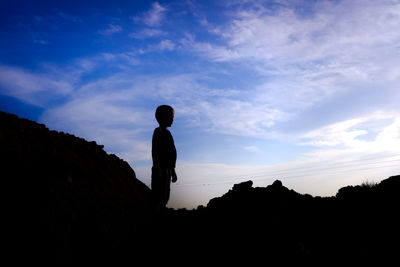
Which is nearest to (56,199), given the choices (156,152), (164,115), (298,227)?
(156,152)

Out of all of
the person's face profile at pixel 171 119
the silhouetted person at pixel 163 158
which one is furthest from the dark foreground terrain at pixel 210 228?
the person's face profile at pixel 171 119

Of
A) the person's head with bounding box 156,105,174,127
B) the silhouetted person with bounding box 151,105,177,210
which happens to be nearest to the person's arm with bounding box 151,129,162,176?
the silhouetted person with bounding box 151,105,177,210

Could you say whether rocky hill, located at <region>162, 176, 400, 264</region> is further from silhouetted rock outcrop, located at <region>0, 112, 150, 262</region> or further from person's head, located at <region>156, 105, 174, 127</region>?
person's head, located at <region>156, 105, 174, 127</region>

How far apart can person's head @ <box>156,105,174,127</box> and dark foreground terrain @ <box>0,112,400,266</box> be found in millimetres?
1802

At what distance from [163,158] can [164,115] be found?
86 cm

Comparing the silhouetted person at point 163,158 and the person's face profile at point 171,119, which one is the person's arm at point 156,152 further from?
the person's face profile at point 171,119

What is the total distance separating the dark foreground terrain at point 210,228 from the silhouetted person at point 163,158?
0.42m

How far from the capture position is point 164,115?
17.9 ft

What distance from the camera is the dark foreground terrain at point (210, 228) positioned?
306cm

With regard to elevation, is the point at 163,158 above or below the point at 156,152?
below

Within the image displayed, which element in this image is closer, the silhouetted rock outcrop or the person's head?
the silhouetted rock outcrop

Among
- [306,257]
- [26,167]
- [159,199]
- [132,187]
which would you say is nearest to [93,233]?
[159,199]

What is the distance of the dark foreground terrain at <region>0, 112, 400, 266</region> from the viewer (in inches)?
120

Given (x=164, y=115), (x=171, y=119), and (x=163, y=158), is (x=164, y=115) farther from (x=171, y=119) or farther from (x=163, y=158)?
(x=163, y=158)
